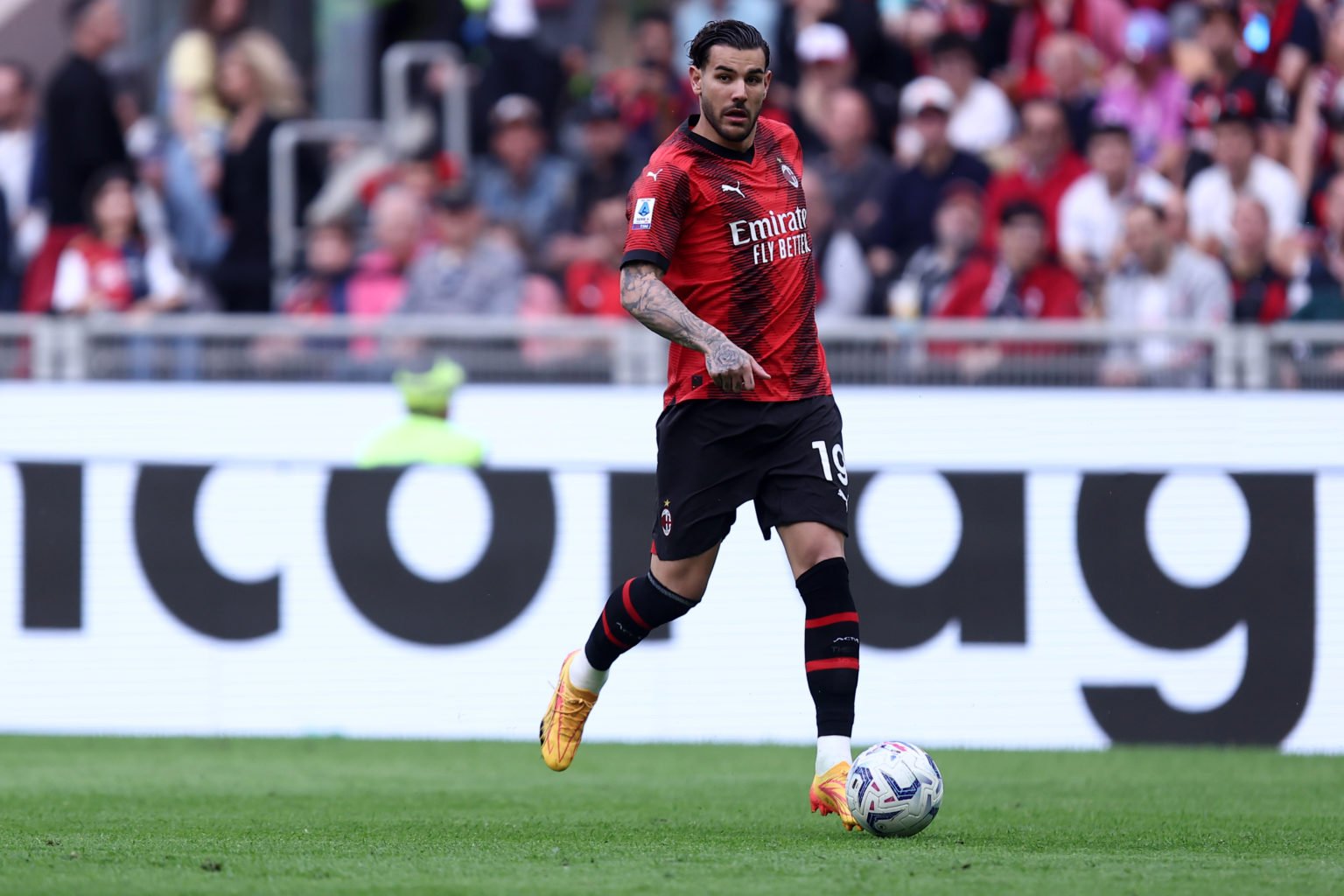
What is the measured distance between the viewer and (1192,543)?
9297 mm

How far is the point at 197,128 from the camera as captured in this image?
566 inches

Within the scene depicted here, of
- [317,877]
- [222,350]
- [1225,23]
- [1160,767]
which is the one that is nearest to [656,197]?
[317,877]

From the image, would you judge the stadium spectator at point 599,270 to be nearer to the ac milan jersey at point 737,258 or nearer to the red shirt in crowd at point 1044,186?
the red shirt in crowd at point 1044,186

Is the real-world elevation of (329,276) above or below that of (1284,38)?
below

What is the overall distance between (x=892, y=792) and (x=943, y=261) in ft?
19.8

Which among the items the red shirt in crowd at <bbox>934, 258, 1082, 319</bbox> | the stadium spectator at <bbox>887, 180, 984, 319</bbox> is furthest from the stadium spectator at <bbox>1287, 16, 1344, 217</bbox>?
the stadium spectator at <bbox>887, 180, 984, 319</bbox>

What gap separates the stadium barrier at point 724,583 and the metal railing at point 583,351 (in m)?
0.18

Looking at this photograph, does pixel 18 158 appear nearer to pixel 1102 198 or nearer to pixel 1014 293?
pixel 1014 293

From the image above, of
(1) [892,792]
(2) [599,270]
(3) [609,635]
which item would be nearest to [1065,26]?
(2) [599,270]

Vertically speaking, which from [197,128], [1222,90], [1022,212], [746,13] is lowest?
[1022,212]

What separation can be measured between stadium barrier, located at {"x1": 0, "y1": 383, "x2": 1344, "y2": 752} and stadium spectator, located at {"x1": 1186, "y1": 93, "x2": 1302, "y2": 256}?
238 cm

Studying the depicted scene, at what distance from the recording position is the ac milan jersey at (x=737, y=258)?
20.2ft

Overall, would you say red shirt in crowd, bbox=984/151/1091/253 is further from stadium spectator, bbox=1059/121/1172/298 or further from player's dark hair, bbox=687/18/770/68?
player's dark hair, bbox=687/18/770/68

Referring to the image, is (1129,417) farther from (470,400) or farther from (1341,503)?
(470,400)
